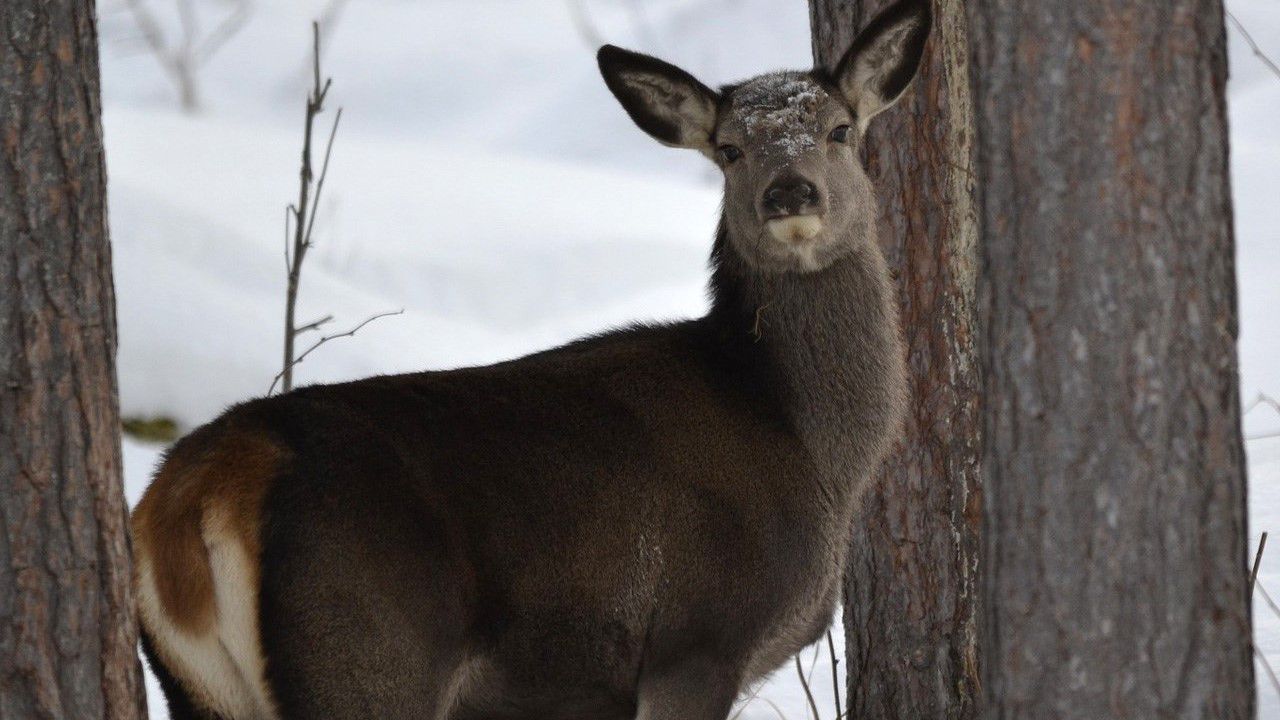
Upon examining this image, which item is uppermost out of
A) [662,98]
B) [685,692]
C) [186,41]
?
[186,41]

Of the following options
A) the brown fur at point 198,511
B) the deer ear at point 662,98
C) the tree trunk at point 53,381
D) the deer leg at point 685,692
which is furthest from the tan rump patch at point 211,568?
the deer ear at point 662,98

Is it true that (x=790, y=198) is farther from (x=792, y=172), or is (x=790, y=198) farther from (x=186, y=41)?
(x=186, y=41)

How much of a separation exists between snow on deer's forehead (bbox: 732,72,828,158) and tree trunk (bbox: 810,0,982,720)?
1.21ft

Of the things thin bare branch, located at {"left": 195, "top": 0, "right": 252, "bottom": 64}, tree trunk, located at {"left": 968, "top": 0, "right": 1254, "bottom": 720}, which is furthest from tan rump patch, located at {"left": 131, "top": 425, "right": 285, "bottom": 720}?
thin bare branch, located at {"left": 195, "top": 0, "right": 252, "bottom": 64}

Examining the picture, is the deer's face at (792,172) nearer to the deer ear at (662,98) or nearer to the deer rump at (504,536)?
the deer ear at (662,98)

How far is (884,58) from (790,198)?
0.65 metres

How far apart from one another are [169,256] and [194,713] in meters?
7.98

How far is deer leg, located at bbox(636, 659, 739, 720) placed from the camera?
453cm

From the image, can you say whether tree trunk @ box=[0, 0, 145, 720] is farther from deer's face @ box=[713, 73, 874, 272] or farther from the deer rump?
deer's face @ box=[713, 73, 874, 272]

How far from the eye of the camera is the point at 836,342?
518 centimetres

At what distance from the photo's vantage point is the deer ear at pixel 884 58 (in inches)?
199

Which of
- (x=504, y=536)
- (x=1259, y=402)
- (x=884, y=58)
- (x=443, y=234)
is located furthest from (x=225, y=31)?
(x=504, y=536)

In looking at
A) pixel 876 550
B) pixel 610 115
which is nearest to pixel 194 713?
pixel 876 550

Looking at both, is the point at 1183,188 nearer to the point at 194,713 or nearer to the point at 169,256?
the point at 194,713
